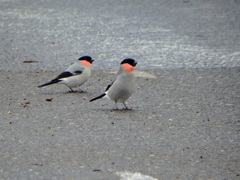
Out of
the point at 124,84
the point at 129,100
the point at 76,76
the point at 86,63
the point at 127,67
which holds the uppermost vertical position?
the point at 127,67

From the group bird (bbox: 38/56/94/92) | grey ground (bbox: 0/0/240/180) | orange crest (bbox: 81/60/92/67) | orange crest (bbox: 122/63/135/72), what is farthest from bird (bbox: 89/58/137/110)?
orange crest (bbox: 81/60/92/67)

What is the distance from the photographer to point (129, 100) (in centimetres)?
809

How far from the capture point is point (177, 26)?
43.7 ft

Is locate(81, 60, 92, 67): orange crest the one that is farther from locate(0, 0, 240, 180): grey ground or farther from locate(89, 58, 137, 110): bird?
locate(89, 58, 137, 110): bird

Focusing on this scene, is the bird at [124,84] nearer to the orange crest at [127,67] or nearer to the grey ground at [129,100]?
the orange crest at [127,67]

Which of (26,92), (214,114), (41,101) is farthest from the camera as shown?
(26,92)

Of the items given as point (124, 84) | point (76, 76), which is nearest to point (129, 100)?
point (124, 84)

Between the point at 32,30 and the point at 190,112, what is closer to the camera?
the point at 190,112

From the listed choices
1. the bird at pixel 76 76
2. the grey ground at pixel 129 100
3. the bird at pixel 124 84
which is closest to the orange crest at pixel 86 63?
the bird at pixel 76 76

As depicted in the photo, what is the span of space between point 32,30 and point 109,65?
148 inches

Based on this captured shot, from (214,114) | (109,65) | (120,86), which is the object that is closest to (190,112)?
(214,114)

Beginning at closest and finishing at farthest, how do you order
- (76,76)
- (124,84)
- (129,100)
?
(124,84) → (129,100) → (76,76)

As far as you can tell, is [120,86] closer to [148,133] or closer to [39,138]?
[148,133]

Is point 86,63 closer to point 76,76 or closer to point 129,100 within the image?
point 76,76
